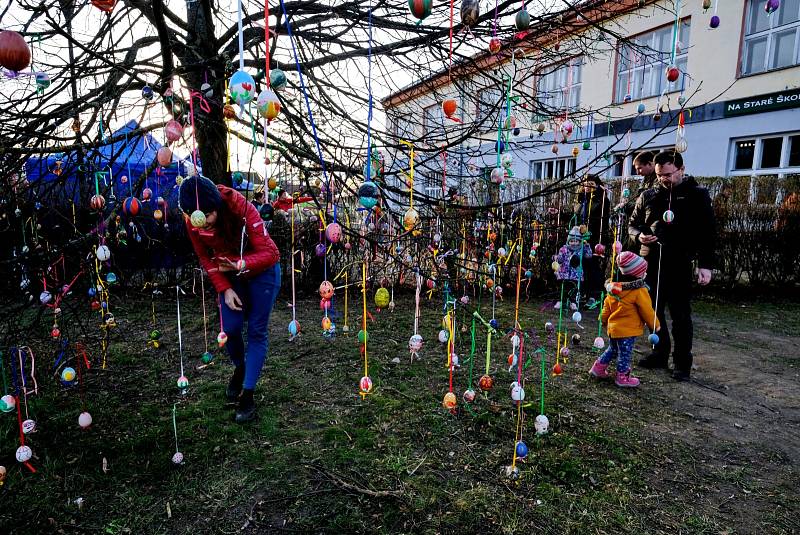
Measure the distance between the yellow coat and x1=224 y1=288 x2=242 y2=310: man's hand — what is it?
2635mm

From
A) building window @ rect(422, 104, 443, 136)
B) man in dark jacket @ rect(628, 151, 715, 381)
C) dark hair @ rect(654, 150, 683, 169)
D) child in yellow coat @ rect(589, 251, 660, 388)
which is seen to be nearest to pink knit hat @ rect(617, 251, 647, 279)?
child in yellow coat @ rect(589, 251, 660, 388)

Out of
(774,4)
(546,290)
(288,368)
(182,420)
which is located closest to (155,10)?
(182,420)

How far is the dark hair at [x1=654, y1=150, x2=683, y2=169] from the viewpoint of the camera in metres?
3.14

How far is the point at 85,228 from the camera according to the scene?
126 inches

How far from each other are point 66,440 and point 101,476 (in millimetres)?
529

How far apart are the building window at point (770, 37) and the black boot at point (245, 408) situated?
41.7ft

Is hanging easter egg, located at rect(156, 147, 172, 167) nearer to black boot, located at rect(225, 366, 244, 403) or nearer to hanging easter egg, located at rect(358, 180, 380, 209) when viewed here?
hanging easter egg, located at rect(358, 180, 380, 209)

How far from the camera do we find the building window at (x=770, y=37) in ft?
31.5

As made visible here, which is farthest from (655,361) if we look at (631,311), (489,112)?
(489,112)

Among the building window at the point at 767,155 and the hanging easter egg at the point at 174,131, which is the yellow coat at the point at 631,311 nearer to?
the hanging easter egg at the point at 174,131

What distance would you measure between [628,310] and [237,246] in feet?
9.13

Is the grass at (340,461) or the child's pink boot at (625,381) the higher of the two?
the child's pink boot at (625,381)

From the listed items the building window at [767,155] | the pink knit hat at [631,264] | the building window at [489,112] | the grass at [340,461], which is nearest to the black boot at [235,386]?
the grass at [340,461]

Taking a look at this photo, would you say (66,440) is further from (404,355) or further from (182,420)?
(404,355)
